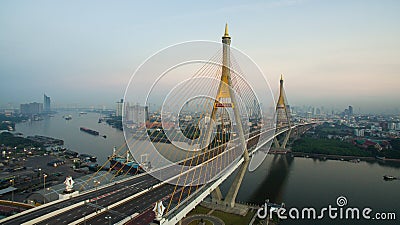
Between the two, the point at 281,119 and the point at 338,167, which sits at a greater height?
the point at 281,119

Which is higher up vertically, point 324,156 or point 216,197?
point 216,197

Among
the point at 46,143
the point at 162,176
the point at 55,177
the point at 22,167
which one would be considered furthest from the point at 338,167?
the point at 46,143

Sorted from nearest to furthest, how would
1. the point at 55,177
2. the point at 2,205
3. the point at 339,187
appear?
the point at 2,205 < the point at 339,187 < the point at 55,177

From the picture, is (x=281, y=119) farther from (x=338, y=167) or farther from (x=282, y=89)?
(x=338, y=167)

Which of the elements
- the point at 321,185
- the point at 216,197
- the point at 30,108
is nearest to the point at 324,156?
the point at 321,185

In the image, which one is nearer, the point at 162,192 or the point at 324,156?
the point at 162,192

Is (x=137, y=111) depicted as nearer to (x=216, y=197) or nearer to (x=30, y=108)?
(x=216, y=197)

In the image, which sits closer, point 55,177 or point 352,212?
point 352,212

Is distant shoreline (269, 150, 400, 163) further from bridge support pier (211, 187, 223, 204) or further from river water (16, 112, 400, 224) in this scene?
bridge support pier (211, 187, 223, 204)

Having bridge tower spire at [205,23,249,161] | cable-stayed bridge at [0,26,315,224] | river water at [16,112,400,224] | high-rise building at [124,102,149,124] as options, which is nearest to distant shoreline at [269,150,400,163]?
river water at [16,112,400,224]

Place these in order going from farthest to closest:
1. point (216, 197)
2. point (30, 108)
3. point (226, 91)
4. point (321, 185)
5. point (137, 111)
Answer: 1. point (30, 108)
2. point (321, 185)
3. point (216, 197)
4. point (226, 91)
5. point (137, 111)

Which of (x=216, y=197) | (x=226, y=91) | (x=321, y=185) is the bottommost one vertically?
(x=321, y=185)
